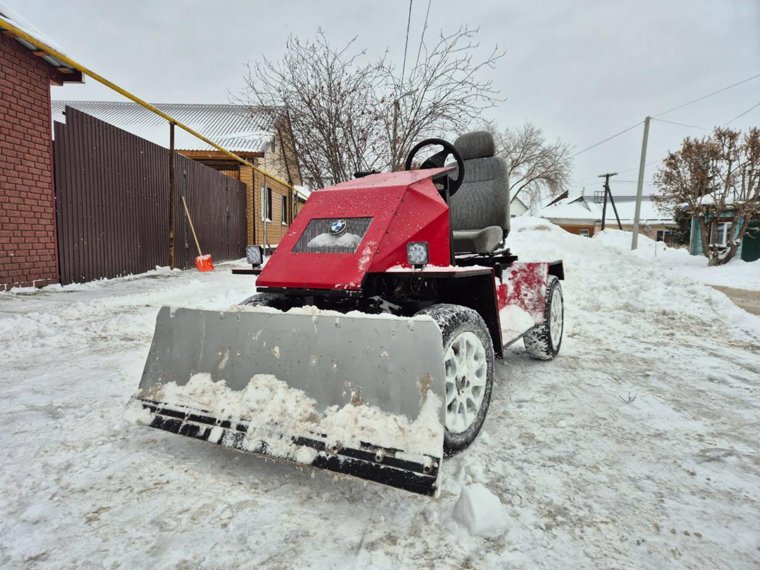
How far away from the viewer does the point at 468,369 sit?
2.09 m

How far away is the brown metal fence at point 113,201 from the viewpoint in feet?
20.7

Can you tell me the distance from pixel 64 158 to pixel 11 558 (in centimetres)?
676

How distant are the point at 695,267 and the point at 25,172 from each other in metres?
22.9

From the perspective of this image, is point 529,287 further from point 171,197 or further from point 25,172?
point 171,197

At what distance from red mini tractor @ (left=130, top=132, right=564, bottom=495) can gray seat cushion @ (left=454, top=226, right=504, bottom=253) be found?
27.0 inches

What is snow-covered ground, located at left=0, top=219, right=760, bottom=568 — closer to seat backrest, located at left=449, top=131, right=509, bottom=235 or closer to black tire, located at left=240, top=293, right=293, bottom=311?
→ black tire, located at left=240, top=293, right=293, bottom=311

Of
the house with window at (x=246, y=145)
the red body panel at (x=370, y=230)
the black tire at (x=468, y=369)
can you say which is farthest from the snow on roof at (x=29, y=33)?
the black tire at (x=468, y=369)

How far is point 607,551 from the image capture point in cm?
138

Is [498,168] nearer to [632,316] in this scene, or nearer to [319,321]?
[319,321]

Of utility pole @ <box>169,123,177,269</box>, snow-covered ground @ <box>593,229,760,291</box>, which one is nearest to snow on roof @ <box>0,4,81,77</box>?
utility pole @ <box>169,123,177,269</box>

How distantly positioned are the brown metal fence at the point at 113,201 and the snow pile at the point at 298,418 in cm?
590

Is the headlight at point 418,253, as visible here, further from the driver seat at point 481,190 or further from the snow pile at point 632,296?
the snow pile at point 632,296

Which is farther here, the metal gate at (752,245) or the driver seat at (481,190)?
the metal gate at (752,245)

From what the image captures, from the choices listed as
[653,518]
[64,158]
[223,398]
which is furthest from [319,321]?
[64,158]
